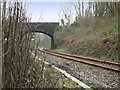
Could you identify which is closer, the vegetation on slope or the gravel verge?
the gravel verge

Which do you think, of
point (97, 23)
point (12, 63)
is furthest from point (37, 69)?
point (97, 23)

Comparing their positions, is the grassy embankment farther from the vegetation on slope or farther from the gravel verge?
the gravel verge

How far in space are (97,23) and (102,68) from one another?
29.6ft

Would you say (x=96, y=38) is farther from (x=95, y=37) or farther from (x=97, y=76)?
(x=97, y=76)

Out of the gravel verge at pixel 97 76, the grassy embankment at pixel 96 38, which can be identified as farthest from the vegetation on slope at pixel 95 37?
the gravel verge at pixel 97 76

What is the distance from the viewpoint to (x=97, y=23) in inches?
515

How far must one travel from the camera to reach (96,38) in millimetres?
11016

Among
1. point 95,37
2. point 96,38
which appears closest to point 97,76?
point 96,38

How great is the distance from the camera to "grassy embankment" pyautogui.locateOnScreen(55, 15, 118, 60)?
820 centimetres

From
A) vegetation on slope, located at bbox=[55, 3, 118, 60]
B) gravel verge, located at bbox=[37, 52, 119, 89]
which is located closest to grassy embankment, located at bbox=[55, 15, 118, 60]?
vegetation on slope, located at bbox=[55, 3, 118, 60]

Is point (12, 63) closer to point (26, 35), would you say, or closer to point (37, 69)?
point (26, 35)

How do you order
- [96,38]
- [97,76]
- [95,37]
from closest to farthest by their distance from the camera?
[97,76], [96,38], [95,37]

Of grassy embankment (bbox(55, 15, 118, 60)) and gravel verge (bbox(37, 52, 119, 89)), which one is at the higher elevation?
grassy embankment (bbox(55, 15, 118, 60))

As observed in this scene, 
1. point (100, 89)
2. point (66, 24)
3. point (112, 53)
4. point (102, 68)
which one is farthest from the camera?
point (66, 24)
